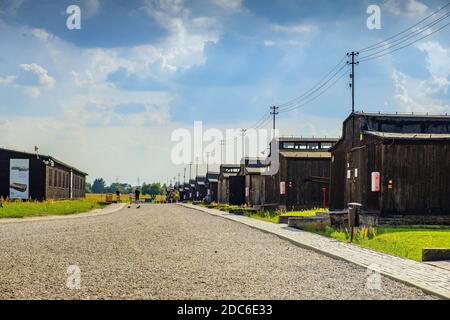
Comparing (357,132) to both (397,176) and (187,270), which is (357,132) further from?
(187,270)

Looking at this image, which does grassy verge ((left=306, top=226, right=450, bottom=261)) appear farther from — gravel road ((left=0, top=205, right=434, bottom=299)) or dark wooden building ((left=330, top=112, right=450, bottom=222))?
gravel road ((left=0, top=205, right=434, bottom=299))

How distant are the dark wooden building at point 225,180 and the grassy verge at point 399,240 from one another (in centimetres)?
4686

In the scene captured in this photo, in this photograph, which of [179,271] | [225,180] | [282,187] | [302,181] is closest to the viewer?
[179,271]

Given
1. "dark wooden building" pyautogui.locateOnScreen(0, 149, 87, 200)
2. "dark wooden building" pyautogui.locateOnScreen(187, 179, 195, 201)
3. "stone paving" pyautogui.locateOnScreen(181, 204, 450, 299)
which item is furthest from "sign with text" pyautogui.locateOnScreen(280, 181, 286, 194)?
"dark wooden building" pyautogui.locateOnScreen(187, 179, 195, 201)

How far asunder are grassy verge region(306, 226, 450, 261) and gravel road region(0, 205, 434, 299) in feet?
7.99

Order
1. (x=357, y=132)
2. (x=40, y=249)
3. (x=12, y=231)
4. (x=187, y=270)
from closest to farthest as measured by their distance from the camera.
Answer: (x=187, y=270) → (x=40, y=249) → (x=12, y=231) → (x=357, y=132)

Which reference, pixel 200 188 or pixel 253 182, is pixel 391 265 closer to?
pixel 253 182

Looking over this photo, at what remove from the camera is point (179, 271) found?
11.8 meters

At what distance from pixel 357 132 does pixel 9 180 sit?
124 feet

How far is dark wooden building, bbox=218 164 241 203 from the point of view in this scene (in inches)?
2835

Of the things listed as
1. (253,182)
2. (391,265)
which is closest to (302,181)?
(253,182)

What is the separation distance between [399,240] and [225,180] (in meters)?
56.7
